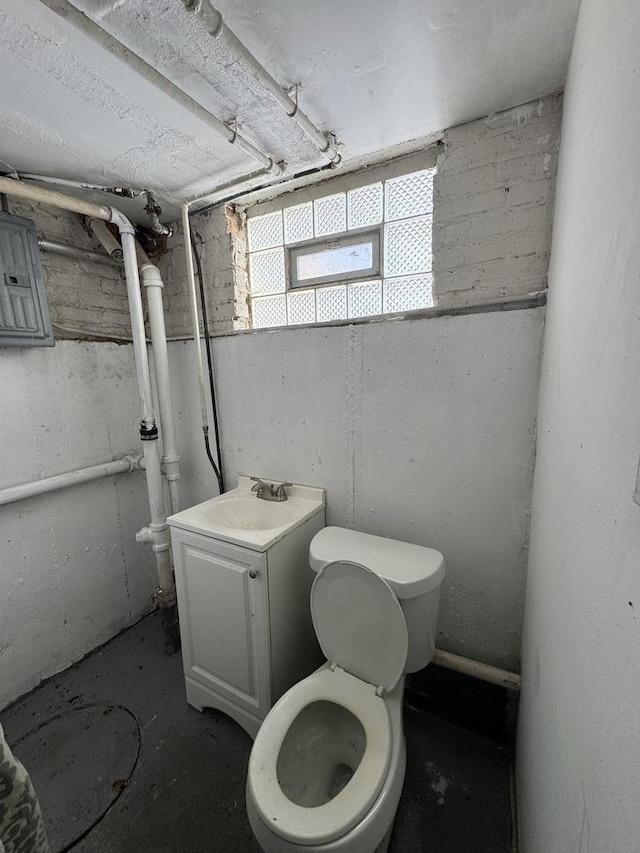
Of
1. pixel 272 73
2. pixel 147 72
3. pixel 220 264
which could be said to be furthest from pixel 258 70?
pixel 220 264

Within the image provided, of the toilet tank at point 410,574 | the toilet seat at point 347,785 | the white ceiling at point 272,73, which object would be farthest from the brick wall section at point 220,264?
the toilet seat at point 347,785

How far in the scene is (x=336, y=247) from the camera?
1538 millimetres

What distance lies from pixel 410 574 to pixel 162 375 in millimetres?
1434

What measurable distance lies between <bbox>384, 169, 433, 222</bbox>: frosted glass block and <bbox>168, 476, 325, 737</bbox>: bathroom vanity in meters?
1.21

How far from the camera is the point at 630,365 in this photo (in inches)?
14.4

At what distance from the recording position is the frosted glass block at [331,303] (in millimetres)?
1561

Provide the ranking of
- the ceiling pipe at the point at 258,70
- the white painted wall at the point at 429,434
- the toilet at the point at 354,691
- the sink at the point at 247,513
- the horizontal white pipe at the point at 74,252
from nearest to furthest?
the ceiling pipe at the point at 258,70, the toilet at the point at 354,691, the white painted wall at the point at 429,434, the sink at the point at 247,513, the horizontal white pipe at the point at 74,252

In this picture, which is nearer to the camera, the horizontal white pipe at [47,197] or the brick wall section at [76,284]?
the horizontal white pipe at [47,197]

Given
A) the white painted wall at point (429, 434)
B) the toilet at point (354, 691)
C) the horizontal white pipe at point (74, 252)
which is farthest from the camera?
the horizontal white pipe at point (74, 252)

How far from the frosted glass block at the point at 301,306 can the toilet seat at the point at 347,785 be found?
143 cm

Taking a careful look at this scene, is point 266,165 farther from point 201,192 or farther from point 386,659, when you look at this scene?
point 386,659

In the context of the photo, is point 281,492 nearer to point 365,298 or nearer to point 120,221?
point 365,298

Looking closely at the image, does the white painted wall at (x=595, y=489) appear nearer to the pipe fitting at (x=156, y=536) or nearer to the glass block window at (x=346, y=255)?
the glass block window at (x=346, y=255)

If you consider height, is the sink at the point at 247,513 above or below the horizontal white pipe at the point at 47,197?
below
